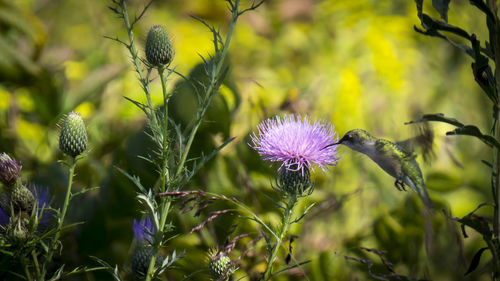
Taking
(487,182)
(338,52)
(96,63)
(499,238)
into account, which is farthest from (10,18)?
(487,182)

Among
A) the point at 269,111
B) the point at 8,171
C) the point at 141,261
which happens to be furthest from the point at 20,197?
the point at 269,111

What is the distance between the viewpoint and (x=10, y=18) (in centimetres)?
104

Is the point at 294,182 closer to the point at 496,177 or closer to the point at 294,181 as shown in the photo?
the point at 294,181

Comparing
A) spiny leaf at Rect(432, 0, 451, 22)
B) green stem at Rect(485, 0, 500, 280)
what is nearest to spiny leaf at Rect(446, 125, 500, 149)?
green stem at Rect(485, 0, 500, 280)

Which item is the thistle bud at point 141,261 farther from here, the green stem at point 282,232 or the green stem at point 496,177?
the green stem at point 496,177

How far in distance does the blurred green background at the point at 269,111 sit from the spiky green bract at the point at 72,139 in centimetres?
15

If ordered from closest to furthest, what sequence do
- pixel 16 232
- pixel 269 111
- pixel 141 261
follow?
pixel 16 232 → pixel 141 261 → pixel 269 111

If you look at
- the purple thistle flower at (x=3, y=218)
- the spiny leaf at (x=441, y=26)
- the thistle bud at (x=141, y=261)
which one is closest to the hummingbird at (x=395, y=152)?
the spiny leaf at (x=441, y=26)

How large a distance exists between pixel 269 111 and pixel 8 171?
0.56 meters

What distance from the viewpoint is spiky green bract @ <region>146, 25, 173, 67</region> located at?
0.49 metres

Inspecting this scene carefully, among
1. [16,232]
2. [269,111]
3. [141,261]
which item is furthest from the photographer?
[269,111]

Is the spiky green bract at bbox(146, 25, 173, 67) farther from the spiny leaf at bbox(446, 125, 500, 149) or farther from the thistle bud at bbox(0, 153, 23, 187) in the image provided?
the spiny leaf at bbox(446, 125, 500, 149)

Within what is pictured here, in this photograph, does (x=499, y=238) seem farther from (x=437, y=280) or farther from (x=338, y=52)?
(x=338, y=52)

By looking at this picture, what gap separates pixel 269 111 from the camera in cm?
96
